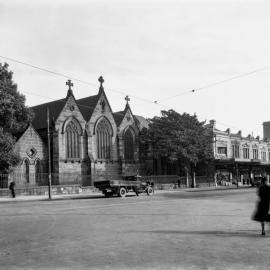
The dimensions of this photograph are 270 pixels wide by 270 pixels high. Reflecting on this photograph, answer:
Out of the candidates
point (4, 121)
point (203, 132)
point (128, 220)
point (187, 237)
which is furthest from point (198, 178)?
point (187, 237)

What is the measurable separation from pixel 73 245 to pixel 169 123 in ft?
141

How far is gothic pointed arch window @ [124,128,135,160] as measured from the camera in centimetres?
5616

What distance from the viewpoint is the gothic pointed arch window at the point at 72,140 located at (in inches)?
1922

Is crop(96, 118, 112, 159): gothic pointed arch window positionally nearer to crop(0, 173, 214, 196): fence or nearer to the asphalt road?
crop(0, 173, 214, 196): fence

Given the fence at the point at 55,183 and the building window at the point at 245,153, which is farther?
the building window at the point at 245,153

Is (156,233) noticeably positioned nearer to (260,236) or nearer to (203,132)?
(260,236)

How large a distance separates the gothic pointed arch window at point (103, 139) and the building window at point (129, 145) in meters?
3.27

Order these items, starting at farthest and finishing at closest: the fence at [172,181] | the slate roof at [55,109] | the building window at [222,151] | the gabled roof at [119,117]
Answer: the building window at [222,151], the gabled roof at [119,117], the fence at [172,181], the slate roof at [55,109]

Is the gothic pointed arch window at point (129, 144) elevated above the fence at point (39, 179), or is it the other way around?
the gothic pointed arch window at point (129, 144)

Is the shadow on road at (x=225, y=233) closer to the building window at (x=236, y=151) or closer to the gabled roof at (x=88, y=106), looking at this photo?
the gabled roof at (x=88, y=106)

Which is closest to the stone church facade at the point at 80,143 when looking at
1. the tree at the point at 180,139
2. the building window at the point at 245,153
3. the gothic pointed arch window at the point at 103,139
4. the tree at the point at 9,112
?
the gothic pointed arch window at the point at 103,139

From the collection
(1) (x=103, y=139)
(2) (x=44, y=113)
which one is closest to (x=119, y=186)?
(1) (x=103, y=139)

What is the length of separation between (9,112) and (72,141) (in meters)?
17.6

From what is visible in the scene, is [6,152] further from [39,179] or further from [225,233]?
[225,233]
